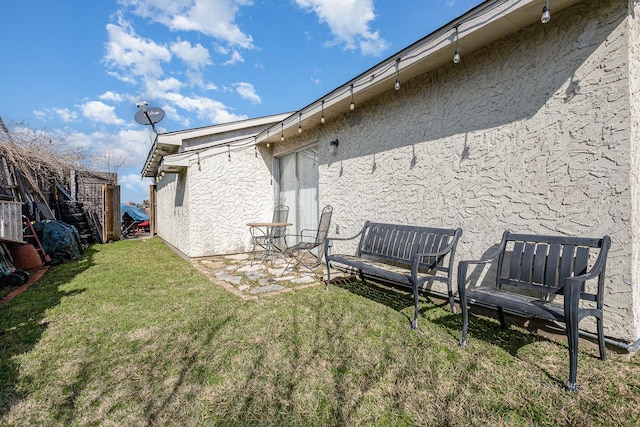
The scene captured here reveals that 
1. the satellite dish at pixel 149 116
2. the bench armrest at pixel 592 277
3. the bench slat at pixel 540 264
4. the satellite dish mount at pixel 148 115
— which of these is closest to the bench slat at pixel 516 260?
the bench slat at pixel 540 264

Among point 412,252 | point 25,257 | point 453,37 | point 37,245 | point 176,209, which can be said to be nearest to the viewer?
point 453,37

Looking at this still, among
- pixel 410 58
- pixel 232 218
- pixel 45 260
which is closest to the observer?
pixel 410 58

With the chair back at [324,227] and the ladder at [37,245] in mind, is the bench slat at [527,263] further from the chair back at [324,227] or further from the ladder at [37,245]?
the ladder at [37,245]

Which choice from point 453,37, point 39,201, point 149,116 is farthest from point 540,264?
point 39,201

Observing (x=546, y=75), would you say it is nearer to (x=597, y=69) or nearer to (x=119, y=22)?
(x=597, y=69)

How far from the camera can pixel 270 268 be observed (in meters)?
5.47

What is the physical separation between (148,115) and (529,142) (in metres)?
9.86

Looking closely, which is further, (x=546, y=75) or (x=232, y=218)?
(x=232, y=218)

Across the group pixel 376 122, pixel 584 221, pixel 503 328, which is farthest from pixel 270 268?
pixel 584 221

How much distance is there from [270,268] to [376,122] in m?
3.20

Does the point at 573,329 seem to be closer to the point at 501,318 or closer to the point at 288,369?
the point at 501,318

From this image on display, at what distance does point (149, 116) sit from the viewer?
29.4 feet

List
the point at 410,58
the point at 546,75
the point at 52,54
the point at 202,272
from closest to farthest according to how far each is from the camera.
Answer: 1. the point at 546,75
2. the point at 410,58
3. the point at 202,272
4. the point at 52,54

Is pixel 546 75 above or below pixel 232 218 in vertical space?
above
